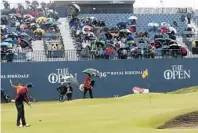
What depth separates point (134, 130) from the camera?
1677 cm

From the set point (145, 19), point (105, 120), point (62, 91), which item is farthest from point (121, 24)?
point (105, 120)

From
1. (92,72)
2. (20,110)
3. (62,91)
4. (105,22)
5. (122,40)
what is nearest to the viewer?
(20,110)

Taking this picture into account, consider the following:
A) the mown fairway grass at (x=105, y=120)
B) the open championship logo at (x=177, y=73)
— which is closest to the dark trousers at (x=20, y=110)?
the mown fairway grass at (x=105, y=120)

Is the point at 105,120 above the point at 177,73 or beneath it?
beneath

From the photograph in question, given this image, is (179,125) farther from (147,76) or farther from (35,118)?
(147,76)

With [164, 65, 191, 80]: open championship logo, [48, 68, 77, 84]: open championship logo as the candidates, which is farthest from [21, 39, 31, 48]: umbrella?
[164, 65, 191, 80]: open championship logo

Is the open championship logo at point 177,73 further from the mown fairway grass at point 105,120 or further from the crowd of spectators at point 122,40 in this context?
the mown fairway grass at point 105,120

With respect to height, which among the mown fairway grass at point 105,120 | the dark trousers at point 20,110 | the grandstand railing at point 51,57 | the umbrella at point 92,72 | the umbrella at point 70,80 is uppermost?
the grandstand railing at point 51,57

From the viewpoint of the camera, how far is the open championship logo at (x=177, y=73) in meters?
39.0

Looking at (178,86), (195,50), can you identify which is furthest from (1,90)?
(195,50)

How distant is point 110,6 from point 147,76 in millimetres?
20551

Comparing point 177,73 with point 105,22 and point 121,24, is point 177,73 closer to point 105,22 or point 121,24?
point 121,24

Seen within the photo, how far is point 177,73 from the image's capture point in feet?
129

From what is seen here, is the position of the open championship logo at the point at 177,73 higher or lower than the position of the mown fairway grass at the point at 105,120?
higher
